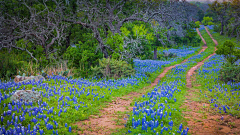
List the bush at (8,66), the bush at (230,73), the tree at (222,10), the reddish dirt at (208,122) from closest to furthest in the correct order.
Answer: the reddish dirt at (208,122), the bush at (8,66), the bush at (230,73), the tree at (222,10)

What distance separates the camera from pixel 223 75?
12055 mm

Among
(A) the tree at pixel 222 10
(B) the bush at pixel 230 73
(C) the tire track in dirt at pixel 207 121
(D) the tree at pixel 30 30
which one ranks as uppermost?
(A) the tree at pixel 222 10

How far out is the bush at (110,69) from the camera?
13.2m

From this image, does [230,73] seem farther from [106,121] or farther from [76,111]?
[76,111]

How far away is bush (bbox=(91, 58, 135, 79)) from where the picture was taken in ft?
43.4

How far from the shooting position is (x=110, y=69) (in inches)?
534

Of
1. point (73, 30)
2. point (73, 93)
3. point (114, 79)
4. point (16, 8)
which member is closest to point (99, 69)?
point (114, 79)

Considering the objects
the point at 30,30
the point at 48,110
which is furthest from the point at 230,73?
the point at 30,30

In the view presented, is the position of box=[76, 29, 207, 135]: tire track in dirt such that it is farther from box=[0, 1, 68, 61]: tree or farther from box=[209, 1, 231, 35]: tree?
box=[209, 1, 231, 35]: tree

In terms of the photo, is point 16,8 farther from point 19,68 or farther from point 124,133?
point 124,133

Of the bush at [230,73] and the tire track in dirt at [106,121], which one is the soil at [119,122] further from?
the bush at [230,73]

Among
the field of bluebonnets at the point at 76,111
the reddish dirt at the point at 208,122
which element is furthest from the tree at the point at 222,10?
the reddish dirt at the point at 208,122

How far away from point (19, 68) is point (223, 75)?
1353 centimetres

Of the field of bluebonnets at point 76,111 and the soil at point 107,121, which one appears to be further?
the soil at point 107,121
